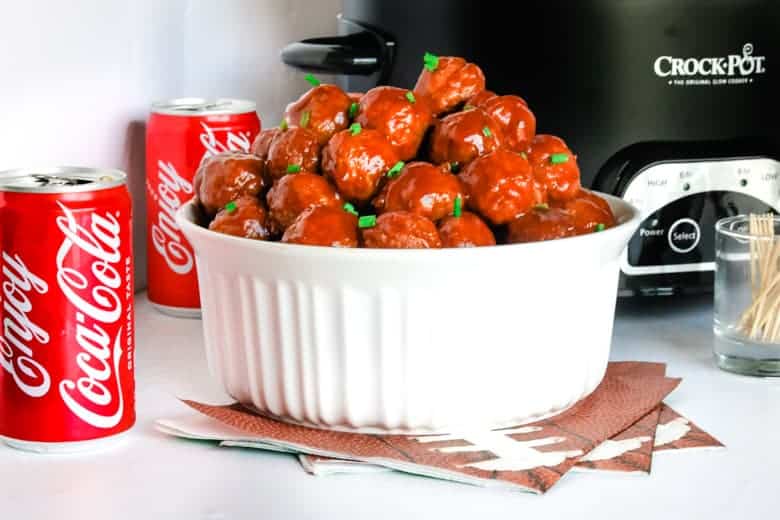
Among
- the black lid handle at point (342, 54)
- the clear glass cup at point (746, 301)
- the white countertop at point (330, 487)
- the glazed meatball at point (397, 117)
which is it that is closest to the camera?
the white countertop at point (330, 487)

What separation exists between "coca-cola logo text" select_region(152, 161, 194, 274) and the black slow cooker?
0.83 ft

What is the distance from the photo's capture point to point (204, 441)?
2.77 ft

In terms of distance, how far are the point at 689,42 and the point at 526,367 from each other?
0.35 metres

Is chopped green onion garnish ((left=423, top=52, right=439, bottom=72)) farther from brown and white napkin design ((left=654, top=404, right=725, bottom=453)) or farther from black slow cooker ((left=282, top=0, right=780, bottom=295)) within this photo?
brown and white napkin design ((left=654, top=404, right=725, bottom=453))

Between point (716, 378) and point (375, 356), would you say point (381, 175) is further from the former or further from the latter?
point (716, 378)

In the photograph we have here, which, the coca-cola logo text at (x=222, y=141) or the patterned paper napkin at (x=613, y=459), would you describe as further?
the coca-cola logo text at (x=222, y=141)

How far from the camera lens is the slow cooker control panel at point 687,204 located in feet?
3.42

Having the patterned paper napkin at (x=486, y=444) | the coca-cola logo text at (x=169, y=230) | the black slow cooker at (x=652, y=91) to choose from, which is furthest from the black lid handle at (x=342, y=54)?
the patterned paper napkin at (x=486, y=444)

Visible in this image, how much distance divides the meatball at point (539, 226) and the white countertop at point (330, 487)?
15 centimetres

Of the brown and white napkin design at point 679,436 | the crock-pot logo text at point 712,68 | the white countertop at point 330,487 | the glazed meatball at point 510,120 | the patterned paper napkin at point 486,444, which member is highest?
the crock-pot logo text at point 712,68

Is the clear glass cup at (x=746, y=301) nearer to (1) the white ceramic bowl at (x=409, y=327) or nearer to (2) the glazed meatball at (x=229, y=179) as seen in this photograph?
(1) the white ceramic bowl at (x=409, y=327)

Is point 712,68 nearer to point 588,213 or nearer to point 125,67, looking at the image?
point 588,213

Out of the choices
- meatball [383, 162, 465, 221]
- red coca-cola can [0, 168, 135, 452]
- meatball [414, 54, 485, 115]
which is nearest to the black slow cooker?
meatball [414, 54, 485, 115]

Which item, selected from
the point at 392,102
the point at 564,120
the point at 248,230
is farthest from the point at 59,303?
the point at 564,120
